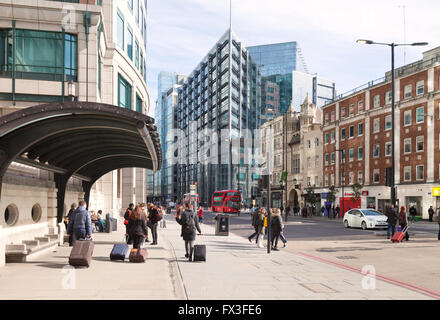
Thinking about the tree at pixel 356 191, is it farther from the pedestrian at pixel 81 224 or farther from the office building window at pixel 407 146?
the pedestrian at pixel 81 224

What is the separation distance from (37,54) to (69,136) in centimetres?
1447

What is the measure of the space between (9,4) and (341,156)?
140ft

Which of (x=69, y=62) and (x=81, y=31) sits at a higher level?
(x=81, y=31)

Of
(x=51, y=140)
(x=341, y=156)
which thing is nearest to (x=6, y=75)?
(x=51, y=140)

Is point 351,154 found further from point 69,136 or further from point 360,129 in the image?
point 69,136

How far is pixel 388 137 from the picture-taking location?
→ 49.3 m

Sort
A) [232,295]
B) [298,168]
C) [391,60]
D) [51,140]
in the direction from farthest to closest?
[298,168] < [391,60] < [51,140] < [232,295]

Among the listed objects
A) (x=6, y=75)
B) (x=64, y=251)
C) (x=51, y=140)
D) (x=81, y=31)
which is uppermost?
(x=81, y=31)

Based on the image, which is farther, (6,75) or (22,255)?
(6,75)

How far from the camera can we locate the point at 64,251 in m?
15.7

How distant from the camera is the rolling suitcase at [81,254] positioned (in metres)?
11.3

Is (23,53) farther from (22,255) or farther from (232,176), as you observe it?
(232,176)

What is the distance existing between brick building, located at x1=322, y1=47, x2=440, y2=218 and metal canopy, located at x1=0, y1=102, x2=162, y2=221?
33.8 metres

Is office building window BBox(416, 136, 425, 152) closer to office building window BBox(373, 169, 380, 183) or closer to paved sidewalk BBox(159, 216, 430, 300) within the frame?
office building window BBox(373, 169, 380, 183)
